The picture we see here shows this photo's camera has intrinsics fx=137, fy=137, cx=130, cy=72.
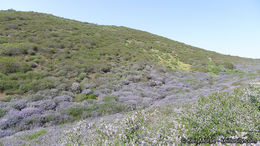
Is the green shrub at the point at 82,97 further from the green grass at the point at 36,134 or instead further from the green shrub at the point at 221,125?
the green shrub at the point at 221,125

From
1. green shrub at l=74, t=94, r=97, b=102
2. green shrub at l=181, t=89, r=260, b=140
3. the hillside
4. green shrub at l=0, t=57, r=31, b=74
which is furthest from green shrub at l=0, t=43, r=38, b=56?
green shrub at l=181, t=89, r=260, b=140

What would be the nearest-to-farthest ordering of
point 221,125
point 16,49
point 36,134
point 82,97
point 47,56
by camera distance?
point 221,125 < point 36,134 < point 82,97 < point 16,49 < point 47,56

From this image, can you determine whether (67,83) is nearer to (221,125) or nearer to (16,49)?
(16,49)

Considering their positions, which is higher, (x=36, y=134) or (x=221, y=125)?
(x=221, y=125)

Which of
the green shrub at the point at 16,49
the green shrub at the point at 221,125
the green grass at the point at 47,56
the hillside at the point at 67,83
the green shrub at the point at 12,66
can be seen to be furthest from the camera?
the green shrub at the point at 16,49

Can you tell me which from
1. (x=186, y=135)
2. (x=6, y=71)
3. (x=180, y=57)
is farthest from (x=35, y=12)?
(x=186, y=135)

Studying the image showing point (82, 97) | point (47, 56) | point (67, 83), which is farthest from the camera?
point (47, 56)

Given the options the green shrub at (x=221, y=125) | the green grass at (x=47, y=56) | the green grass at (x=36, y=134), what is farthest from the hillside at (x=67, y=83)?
the green shrub at (x=221, y=125)

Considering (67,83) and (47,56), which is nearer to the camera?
(67,83)

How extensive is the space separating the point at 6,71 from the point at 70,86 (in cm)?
486

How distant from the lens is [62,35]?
2111cm

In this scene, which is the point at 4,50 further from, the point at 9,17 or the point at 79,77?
the point at 9,17

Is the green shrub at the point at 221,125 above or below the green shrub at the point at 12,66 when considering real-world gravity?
above

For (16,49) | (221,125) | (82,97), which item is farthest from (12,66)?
(221,125)
